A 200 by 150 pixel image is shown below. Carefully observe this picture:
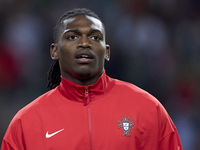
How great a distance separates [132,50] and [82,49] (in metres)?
2.85

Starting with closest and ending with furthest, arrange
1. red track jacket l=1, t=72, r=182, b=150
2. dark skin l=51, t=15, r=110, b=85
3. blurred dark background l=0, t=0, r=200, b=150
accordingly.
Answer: red track jacket l=1, t=72, r=182, b=150 → dark skin l=51, t=15, r=110, b=85 → blurred dark background l=0, t=0, r=200, b=150

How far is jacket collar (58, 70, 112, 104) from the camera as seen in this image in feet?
7.51

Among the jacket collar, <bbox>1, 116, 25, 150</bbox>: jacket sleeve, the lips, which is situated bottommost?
<bbox>1, 116, 25, 150</bbox>: jacket sleeve

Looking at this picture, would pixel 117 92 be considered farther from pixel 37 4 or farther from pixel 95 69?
pixel 37 4

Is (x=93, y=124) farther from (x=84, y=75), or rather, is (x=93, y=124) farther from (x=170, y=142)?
(x=170, y=142)

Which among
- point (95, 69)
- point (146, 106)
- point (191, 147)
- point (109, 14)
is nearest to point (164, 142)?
point (146, 106)

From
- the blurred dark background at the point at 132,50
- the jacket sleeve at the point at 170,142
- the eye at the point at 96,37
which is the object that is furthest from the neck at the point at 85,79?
the blurred dark background at the point at 132,50

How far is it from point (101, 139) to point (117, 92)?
373mm

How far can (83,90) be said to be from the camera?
7.53 ft

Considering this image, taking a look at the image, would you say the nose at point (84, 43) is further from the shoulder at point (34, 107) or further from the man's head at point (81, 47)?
the shoulder at point (34, 107)

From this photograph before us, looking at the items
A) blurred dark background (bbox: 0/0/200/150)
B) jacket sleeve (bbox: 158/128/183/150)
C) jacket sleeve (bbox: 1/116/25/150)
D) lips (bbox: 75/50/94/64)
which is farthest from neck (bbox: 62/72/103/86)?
blurred dark background (bbox: 0/0/200/150)

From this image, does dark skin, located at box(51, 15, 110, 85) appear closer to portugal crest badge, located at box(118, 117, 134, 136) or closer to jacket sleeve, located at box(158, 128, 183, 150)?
portugal crest badge, located at box(118, 117, 134, 136)

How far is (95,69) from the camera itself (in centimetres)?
229

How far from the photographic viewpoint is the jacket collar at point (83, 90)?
2.29 m
